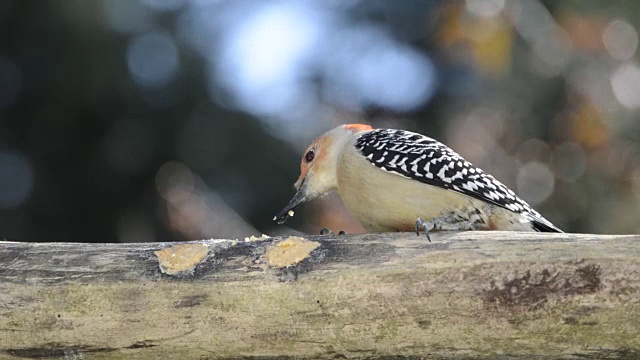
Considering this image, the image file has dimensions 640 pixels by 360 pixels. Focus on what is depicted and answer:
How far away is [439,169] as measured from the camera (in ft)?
16.3

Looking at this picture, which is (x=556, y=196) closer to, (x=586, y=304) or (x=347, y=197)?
(x=347, y=197)

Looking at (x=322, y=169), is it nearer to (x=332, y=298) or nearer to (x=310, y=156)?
(x=310, y=156)

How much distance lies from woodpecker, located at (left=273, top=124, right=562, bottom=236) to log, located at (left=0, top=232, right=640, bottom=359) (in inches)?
38.7

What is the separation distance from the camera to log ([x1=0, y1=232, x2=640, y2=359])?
3.51m

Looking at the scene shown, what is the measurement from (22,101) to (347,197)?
6.55m

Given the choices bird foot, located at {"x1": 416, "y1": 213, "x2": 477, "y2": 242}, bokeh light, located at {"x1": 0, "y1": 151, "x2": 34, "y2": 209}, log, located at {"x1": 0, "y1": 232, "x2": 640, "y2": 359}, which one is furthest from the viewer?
bokeh light, located at {"x1": 0, "y1": 151, "x2": 34, "y2": 209}

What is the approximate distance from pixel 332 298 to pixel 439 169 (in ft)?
4.92

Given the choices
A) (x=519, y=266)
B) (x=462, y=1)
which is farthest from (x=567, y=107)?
(x=519, y=266)

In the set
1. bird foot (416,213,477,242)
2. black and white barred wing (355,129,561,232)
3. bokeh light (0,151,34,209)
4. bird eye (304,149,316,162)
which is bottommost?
bokeh light (0,151,34,209)

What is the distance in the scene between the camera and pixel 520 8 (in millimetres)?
8500

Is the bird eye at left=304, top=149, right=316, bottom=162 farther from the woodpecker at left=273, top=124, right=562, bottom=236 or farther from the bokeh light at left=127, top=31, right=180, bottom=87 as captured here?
the bokeh light at left=127, top=31, right=180, bottom=87

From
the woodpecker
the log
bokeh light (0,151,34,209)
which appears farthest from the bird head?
bokeh light (0,151,34,209)

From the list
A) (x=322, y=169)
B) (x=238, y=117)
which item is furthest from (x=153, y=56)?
(x=322, y=169)

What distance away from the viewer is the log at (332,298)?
351 centimetres
